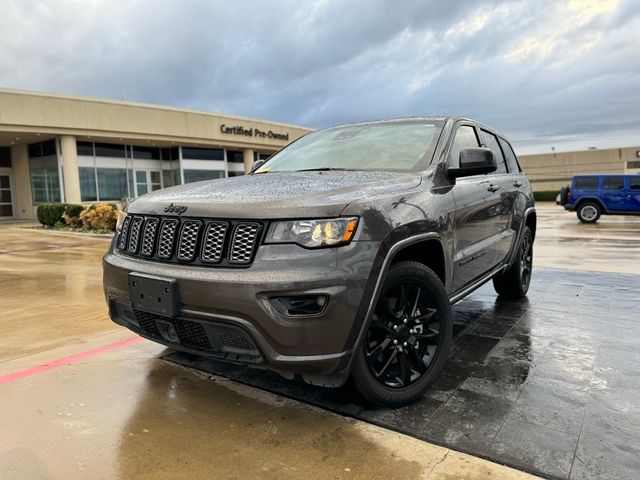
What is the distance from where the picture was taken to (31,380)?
11.0 ft

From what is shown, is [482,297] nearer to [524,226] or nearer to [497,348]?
[524,226]

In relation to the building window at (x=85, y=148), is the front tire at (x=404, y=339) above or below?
below

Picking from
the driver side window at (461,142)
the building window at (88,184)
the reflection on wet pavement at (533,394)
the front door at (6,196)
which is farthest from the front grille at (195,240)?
the front door at (6,196)

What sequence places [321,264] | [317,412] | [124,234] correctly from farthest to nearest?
1. [124,234]
2. [317,412]
3. [321,264]

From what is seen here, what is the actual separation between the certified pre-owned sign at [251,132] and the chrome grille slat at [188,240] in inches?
1084

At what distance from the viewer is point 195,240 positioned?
263 centimetres

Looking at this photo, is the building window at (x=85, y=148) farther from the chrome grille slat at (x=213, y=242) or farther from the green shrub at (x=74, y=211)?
the chrome grille slat at (x=213, y=242)

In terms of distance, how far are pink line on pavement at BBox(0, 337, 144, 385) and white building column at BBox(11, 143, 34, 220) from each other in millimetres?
25434

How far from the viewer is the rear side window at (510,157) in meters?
5.29

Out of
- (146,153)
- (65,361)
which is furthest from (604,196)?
(146,153)

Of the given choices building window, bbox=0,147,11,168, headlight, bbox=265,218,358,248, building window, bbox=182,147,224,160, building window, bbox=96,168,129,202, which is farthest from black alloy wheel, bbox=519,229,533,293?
building window, bbox=0,147,11,168

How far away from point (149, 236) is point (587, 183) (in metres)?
18.9

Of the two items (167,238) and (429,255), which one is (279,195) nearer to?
(167,238)

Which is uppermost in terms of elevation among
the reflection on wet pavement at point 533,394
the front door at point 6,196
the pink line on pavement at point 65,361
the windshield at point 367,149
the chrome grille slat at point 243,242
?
the front door at point 6,196
